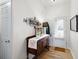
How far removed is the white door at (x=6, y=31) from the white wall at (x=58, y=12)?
3.14 m

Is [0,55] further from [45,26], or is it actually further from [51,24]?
[51,24]

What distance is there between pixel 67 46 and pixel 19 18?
11.8ft

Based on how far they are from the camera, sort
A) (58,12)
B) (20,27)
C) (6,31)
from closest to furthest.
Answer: (6,31)
(20,27)
(58,12)

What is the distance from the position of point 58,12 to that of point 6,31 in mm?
3622

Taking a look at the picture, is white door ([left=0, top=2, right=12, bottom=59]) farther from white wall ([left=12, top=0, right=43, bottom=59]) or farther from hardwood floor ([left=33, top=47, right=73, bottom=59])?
hardwood floor ([left=33, top=47, right=73, bottom=59])

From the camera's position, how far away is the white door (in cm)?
245

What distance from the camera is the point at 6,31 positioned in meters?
2.56

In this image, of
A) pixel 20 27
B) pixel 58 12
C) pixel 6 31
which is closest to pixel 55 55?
pixel 20 27

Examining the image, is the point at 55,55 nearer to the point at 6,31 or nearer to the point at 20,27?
the point at 20,27

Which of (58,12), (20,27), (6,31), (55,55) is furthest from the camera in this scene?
(58,12)

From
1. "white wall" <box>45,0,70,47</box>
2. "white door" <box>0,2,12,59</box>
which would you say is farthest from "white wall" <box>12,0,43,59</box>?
"white wall" <box>45,0,70,47</box>

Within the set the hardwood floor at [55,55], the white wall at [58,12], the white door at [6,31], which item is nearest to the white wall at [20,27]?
the white door at [6,31]

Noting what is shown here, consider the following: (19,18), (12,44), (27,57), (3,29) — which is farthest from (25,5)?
(27,57)

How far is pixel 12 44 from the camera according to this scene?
2.40 metres
